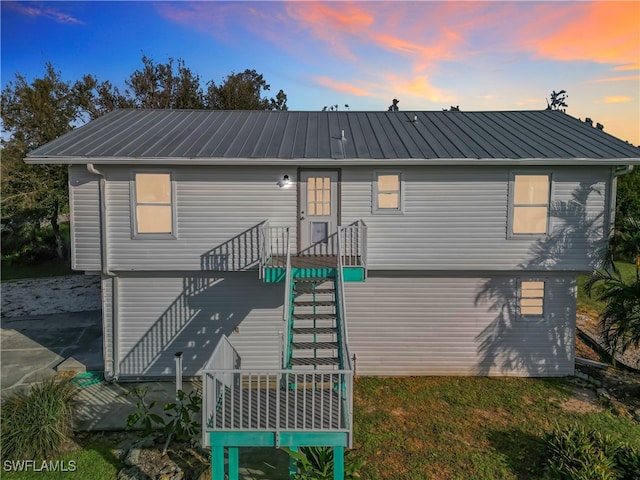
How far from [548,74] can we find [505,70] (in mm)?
2686

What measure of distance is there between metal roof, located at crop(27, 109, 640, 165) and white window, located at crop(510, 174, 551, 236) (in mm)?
603

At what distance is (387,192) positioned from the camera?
8.72 m

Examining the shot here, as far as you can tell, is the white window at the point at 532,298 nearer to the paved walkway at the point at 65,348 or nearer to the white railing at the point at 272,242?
the white railing at the point at 272,242

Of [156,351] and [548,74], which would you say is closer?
[156,351]

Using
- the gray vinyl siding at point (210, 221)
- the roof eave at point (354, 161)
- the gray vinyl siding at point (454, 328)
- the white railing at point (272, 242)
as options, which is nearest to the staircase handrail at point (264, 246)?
the white railing at point (272, 242)

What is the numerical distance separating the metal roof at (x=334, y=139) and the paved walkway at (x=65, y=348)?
5238mm

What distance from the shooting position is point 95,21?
1606cm

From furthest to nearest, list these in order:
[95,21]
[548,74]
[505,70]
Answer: [95,21] → [548,74] → [505,70]

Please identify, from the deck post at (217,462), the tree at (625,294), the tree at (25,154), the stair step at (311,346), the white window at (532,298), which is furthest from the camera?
the tree at (25,154)

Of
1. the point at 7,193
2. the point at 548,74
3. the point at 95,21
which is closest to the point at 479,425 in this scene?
the point at 548,74

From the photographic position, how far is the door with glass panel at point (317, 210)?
8836 mm

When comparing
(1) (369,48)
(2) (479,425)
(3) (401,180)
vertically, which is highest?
(1) (369,48)

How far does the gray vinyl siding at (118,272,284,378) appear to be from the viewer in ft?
30.3

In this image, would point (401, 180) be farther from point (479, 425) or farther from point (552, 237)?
point (479, 425)
